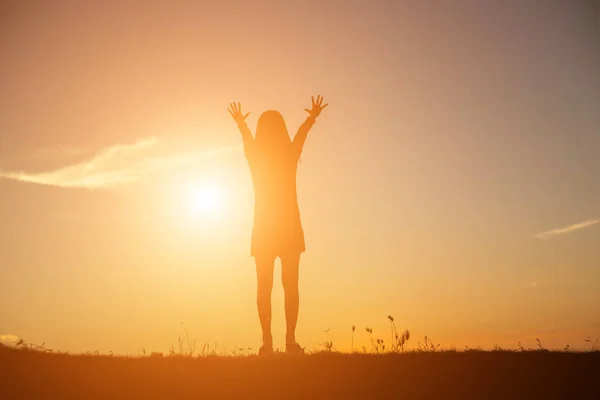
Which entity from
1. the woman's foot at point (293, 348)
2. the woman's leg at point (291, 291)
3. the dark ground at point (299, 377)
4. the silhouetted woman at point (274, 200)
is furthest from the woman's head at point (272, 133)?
the dark ground at point (299, 377)

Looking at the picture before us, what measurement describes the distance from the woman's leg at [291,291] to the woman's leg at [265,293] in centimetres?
30

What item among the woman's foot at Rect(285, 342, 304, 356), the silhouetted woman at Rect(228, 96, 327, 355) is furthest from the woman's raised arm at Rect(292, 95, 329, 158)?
the woman's foot at Rect(285, 342, 304, 356)

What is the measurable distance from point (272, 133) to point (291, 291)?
11.7ft

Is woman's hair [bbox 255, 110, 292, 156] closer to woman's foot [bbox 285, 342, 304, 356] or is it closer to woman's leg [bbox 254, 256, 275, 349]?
woman's leg [bbox 254, 256, 275, 349]

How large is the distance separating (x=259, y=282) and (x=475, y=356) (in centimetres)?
470

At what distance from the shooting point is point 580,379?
9.89 metres

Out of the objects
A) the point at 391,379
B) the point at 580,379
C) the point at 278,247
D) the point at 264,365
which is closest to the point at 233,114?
the point at 278,247

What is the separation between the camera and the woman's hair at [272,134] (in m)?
13.7

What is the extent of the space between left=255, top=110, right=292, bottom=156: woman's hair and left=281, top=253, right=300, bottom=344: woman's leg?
243cm

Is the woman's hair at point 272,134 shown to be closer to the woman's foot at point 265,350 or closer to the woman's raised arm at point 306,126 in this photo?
the woman's raised arm at point 306,126

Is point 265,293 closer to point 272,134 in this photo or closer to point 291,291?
point 291,291

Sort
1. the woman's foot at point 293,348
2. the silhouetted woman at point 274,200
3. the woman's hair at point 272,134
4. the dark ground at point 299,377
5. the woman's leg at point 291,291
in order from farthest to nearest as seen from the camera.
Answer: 1. the woman's hair at point 272,134
2. the silhouetted woman at point 274,200
3. the woman's leg at point 291,291
4. the woman's foot at point 293,348
5. the dark ground at point 299,377

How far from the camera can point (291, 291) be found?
13.0 meters

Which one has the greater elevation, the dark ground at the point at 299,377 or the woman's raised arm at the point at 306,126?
the woman's raised arm at the point at 306,126
